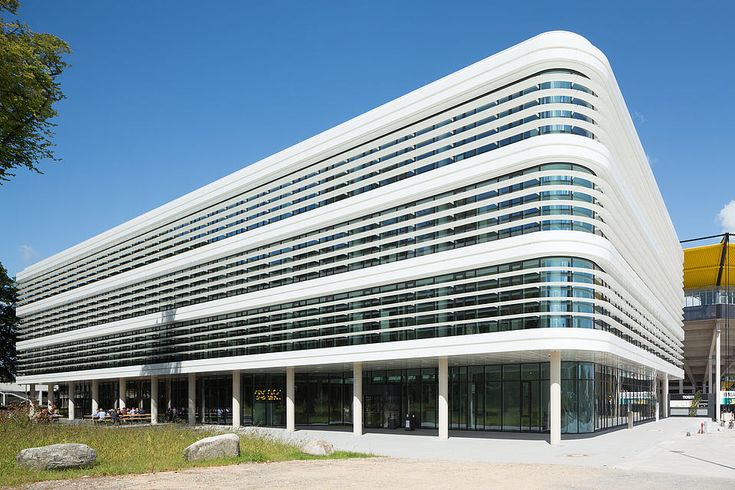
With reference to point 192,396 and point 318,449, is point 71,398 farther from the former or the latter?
point 318,449

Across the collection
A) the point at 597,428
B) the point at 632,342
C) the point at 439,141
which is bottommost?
the point at 597,428

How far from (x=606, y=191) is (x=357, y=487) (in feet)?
79.4

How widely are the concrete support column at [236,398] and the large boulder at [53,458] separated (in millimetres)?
34893

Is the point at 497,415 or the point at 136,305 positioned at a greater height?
the point at 136,305

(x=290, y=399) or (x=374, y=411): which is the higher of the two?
(x=290, y=399)

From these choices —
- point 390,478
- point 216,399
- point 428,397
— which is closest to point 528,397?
point 428,397

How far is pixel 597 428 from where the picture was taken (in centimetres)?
4266

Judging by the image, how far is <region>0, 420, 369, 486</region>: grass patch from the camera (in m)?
21.2

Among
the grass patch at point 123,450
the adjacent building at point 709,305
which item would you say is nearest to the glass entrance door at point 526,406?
the grass patch at point 123,450

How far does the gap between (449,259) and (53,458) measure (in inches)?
884

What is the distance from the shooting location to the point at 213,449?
24438 mm

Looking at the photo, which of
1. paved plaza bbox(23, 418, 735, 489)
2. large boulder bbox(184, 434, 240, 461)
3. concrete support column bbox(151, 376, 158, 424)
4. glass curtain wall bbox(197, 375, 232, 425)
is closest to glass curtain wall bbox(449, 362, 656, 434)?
paved plaza bbox(23, 418, 735, 489)

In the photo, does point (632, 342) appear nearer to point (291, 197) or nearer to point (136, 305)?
point (291, 197)

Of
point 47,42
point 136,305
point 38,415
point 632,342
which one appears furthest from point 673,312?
point 47,42
